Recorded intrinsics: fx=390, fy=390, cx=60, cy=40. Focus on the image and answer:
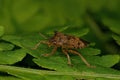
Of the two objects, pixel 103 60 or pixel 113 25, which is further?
pixel 113 25

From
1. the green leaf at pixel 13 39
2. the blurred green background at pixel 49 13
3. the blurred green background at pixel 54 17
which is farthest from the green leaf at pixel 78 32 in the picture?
the blurred green background at pixel 49 13

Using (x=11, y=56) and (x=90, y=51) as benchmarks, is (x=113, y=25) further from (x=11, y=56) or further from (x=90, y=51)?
(x=11, y=56)

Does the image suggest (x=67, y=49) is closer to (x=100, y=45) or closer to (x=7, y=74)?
(x=7, y=74)

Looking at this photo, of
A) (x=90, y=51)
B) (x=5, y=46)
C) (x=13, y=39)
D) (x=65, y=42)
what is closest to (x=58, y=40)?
(x=65, y=42)

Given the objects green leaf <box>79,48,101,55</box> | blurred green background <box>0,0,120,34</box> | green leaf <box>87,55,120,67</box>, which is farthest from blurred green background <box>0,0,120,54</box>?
green leaf <box>87,55,120,67</box>

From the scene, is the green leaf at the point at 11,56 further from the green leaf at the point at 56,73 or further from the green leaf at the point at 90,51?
the green leaf at the point at 90,51

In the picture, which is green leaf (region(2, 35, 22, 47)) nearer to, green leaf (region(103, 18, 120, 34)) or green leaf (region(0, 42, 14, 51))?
green leaf (region(0, 42, 14, 51))

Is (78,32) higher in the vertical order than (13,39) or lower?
higher
